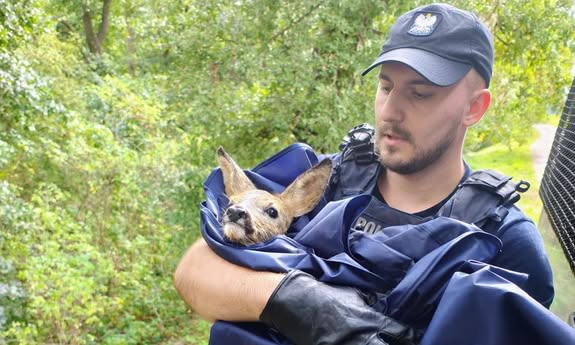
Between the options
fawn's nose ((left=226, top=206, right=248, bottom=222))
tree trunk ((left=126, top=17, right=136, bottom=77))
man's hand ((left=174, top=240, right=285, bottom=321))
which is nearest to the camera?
man's hand ((left=174, top=240, right=285, bottom=321))

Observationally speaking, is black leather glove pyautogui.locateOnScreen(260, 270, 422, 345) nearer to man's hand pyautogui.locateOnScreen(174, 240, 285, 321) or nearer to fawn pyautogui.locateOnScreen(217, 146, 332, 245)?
man's hand pyautogui.locateOnScreen(174, 240, 285, 321)

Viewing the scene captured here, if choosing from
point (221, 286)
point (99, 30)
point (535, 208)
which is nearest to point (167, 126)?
point (535, 208)

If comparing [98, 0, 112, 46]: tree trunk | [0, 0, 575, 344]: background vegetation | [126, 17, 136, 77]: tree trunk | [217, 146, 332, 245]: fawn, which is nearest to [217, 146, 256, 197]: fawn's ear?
[217, 146, 332, 245]: fawn

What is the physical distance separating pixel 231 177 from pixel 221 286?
75cm

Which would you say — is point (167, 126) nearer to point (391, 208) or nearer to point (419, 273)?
point (391, 208)

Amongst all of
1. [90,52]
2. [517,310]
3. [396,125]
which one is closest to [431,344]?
[517,310]

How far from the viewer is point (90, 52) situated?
48.9 feet

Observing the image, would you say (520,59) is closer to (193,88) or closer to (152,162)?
(193,88)

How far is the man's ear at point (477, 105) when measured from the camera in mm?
2346

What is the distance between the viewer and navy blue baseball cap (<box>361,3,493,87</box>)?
2191 millimetres

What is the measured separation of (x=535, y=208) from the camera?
7.72m

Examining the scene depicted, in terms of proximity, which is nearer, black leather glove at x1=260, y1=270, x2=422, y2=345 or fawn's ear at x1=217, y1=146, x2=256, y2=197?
black leather glove at x1=260, y1=270, x2=422, y2=345

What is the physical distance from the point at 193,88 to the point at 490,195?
17.7 feet

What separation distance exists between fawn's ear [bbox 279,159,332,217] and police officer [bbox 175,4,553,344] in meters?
0.26
